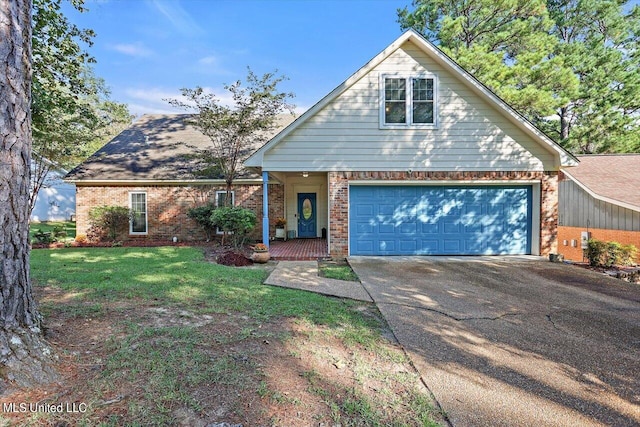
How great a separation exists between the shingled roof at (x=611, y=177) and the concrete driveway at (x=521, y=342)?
5.16 m

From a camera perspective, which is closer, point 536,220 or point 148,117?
point 536,220

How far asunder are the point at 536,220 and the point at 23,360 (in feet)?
39.1

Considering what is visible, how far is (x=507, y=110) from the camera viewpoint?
30.5ft

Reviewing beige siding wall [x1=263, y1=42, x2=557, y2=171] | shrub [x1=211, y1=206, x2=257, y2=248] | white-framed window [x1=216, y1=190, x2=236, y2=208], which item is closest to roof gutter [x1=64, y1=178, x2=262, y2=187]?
white-framed window [x1=216, y1=190, x2=236, y2=208]

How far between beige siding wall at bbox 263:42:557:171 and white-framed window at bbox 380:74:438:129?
0.59 feet

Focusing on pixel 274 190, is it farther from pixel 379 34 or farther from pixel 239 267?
pixel 379 34

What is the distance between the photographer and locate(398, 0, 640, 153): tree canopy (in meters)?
15.2

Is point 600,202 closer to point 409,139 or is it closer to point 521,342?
point 409,139

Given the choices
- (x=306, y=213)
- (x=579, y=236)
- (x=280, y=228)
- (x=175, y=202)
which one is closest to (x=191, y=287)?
(x=280, y=228)

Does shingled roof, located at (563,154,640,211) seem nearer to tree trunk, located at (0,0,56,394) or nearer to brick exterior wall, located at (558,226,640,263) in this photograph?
Answer: brick exterior wall, located at (558,226,640,263)

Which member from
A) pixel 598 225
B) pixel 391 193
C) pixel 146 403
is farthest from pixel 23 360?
pixel 598 225

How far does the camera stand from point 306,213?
1506 centimetres

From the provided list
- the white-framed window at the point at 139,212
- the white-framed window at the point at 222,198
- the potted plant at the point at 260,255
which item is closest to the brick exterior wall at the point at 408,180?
the potted plant at the point at 260,255

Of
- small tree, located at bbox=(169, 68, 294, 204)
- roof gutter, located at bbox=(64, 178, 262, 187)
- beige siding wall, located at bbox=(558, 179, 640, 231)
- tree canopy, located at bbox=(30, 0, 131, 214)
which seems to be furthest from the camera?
roof gutter, located at bbox=(64, 178, 262, 187)
